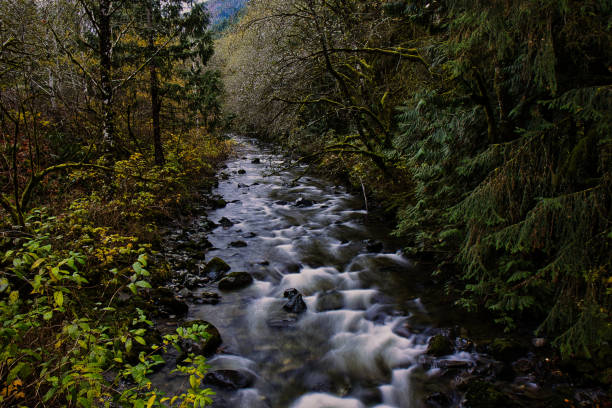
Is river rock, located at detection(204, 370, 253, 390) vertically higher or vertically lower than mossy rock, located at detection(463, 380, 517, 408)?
lower

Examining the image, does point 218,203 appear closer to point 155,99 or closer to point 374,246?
point 155,99

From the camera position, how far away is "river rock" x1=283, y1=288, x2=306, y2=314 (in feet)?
20.4

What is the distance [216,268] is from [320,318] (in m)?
2.66

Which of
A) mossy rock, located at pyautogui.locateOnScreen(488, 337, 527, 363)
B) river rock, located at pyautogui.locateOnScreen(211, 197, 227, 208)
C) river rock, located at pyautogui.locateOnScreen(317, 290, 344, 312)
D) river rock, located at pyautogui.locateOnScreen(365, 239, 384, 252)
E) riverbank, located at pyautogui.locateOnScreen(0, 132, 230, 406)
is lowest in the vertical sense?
river rock, located at pyautogui.locateOnScreen(317, 290, 344, 312)

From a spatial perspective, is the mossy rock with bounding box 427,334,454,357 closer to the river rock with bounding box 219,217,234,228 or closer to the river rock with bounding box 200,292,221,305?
the river rock with bounding box 200,292,221,305

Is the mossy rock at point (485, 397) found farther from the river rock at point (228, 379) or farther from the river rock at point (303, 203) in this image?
the river rock at point (303, 203)

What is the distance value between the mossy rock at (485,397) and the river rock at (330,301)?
9.12ft

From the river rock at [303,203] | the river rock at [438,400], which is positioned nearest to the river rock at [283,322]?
the river rock at [438,400]

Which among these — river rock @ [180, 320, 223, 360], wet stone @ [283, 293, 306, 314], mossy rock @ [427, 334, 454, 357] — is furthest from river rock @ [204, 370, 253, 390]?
mossy rock @ [427, 334, 454, 357]

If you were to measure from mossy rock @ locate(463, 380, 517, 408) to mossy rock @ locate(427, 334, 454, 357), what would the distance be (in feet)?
2.32

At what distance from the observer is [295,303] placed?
249 inches

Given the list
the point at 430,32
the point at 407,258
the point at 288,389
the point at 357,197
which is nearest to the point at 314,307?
the point at 288,389

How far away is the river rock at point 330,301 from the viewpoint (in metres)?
6.34

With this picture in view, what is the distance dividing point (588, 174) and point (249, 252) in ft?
22.9
